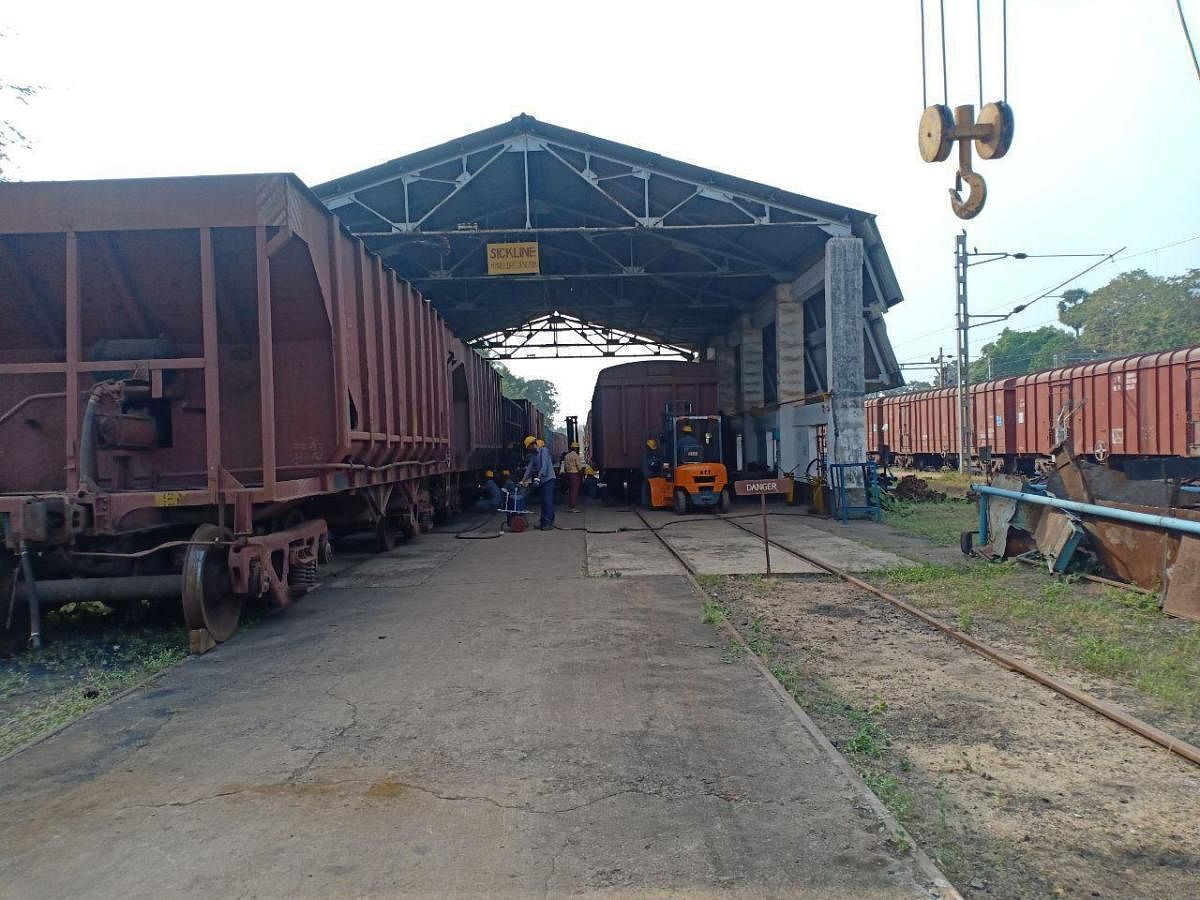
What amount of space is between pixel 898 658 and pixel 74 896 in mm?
5167

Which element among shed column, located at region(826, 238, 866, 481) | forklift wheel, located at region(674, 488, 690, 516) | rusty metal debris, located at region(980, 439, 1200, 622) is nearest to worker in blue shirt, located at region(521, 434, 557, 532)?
forklift wheel, located at region(674, 488, 690, 516)

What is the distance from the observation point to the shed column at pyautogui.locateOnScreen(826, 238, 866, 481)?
16.5 m

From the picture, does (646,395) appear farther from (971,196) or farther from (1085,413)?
(971,196)

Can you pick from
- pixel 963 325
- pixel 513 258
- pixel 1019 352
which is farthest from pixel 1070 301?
pixel 513 258

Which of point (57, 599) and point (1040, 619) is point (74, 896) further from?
point (1040, 619)

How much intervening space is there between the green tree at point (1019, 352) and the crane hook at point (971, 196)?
52032mm

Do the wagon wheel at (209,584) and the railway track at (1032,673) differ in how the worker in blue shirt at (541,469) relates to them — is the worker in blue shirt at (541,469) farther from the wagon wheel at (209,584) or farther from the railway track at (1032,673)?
the wagon wheel at (209,584)

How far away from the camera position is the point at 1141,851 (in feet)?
10.4

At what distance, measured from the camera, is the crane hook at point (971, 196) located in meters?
6.65

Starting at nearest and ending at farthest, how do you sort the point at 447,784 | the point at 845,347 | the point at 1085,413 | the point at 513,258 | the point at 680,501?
the point at 447,784
the point at 845,347
the point at 680,501
the point at 513,258
the point at 1085,413

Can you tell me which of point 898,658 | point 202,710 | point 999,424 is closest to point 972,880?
point 898,658

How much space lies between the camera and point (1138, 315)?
4184 centimetres

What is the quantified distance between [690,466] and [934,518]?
502 centimetres

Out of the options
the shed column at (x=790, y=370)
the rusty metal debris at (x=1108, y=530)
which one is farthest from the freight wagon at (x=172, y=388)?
the shed column at (x=790, y=370)
